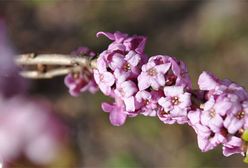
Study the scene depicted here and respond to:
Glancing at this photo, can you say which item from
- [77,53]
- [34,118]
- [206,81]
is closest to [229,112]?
[206,81]

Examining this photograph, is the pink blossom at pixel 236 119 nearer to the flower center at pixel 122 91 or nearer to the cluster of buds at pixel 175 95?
the cluster of buds at pixel 175 95

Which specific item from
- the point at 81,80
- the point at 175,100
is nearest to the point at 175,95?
the point at 175,100

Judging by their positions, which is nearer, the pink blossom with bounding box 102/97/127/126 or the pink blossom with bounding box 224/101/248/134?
the pink blossom with bounding box 224/101/248/134

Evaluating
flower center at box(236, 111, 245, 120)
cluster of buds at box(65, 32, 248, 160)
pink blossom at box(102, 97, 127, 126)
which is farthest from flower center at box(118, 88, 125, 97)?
flower center at box(236, 111, 245, 120)

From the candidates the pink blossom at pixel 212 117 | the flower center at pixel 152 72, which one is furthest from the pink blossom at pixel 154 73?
the pink blossom at pixel 212 117

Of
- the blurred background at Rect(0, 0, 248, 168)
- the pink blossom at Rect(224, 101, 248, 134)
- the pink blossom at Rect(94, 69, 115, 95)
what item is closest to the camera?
the pink blossom at Rect(224, 101, 248, 134)

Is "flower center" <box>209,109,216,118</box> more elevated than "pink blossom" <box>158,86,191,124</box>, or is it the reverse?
"pink blossom" <box>158,86,191,124</box>

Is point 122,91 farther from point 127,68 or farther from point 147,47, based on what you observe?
point 147,47

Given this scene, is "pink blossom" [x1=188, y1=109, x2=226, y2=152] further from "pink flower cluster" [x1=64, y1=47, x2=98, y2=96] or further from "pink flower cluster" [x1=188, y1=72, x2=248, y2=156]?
"pink flower cluster" [x1=64, y1=47, x2=98, y2=96]
